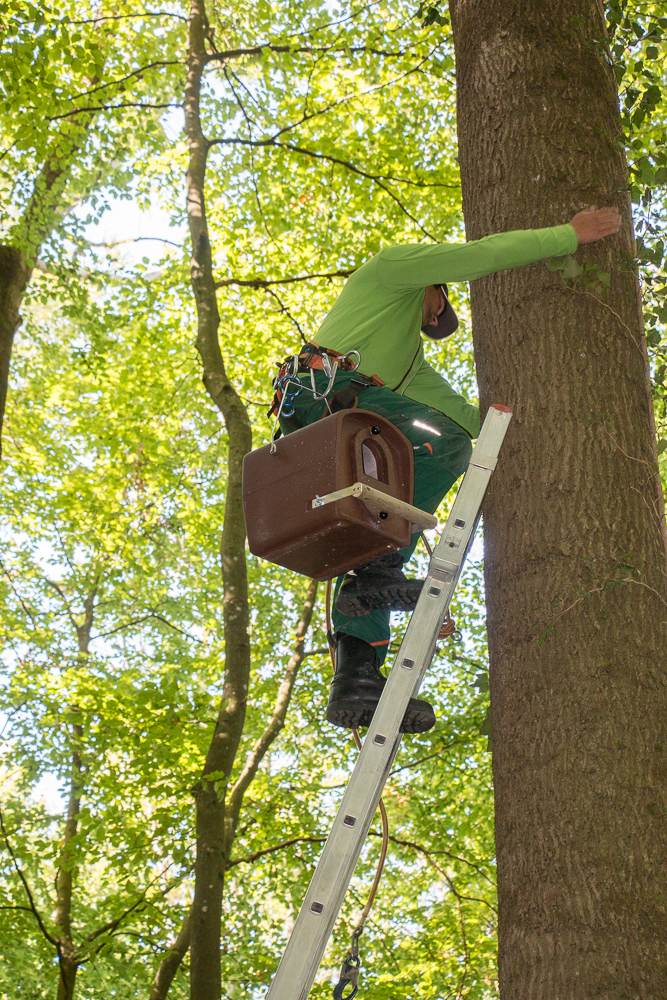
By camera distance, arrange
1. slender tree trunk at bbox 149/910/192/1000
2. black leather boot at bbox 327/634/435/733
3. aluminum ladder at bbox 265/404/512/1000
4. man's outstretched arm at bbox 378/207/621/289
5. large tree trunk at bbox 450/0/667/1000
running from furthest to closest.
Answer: slender tree trunk at bbox 149/910/192/1000
black leather boot at bbox 327/634/435/733
man's outstretched arm at bbox 378/207/621/289
aluminum ladder at bbox 265/404/512/1000
large tree trunk at bbox 450/0/667/1000

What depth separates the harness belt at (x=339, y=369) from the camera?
9.08 ft

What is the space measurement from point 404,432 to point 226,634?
3219 millimetres

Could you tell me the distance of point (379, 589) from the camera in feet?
9.04

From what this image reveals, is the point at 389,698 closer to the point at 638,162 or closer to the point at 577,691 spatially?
the point at 577,691

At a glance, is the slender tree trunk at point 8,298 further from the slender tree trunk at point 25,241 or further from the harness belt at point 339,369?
the harness belt at point 339,369

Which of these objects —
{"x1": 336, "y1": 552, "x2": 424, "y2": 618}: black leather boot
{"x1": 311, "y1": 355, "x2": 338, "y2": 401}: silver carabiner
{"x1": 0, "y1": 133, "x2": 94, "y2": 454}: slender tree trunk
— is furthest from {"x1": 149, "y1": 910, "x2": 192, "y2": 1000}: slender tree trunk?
{"x1": 311, "y1": 355, "x2": 338, "y2": 401}: silver carabiner

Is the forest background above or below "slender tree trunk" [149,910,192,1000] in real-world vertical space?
above

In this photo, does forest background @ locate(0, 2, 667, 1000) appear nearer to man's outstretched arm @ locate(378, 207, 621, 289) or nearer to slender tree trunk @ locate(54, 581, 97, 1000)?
slender tree trunk @ locate(54, 581, 97, 1000)

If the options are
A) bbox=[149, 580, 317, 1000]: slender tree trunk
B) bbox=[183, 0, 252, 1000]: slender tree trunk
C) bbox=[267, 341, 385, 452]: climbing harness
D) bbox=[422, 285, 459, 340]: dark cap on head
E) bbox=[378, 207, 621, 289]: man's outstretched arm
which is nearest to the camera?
bbox=[378, 207, 621, 289]: man's outstretched arm

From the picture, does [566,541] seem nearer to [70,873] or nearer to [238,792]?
[238,792]

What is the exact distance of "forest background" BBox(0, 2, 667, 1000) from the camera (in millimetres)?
6992

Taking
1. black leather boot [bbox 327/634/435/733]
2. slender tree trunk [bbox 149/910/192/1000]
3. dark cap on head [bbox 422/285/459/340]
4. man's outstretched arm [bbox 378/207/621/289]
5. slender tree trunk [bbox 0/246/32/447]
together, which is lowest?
slender tree trunk [bbox 149/910/192/1000]

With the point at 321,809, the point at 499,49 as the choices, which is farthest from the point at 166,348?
the point at 499,49

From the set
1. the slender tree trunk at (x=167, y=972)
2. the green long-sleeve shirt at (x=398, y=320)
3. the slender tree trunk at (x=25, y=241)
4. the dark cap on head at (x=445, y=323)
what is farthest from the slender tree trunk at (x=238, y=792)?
the dark cap on head at (x=445, y=323)
